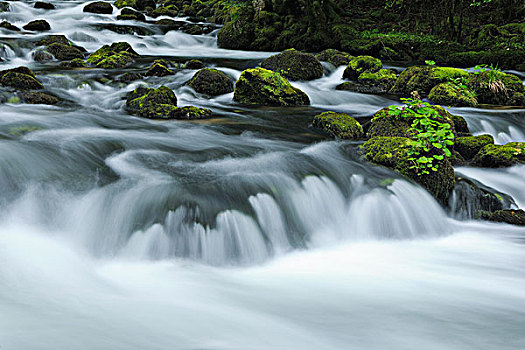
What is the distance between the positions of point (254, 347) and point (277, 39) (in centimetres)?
1730

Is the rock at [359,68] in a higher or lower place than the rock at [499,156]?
higher

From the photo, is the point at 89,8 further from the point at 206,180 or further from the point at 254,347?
the point at 254,347

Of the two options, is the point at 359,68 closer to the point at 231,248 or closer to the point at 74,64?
the point at 74,64

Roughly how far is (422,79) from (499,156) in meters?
5.12

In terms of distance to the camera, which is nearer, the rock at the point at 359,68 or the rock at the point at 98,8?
the rock at the point at 359,68

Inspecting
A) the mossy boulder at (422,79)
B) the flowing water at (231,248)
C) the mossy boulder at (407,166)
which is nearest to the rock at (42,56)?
the flowing water at (231,248)

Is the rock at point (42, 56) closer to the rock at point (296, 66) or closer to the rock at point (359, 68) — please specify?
the rock at point (296, 66)

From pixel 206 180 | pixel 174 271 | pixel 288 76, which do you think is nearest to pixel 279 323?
pixel 174 271

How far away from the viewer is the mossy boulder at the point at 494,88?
10383 millimetres

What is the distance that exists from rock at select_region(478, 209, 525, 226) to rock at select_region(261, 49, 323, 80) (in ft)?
25.8

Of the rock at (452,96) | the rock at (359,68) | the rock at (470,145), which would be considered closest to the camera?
the rock at (470,145)

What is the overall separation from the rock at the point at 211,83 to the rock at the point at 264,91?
0.71 m

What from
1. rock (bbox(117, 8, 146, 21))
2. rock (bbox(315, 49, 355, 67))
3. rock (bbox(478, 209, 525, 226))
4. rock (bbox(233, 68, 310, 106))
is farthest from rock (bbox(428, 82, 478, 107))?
rock (bbox(117, 8, 146, 21))

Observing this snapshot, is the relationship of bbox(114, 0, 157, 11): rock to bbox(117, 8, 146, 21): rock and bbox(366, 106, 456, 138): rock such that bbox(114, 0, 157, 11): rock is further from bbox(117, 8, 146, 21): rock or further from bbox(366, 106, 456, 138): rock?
bbox(366, 106, 456, 138): rock
